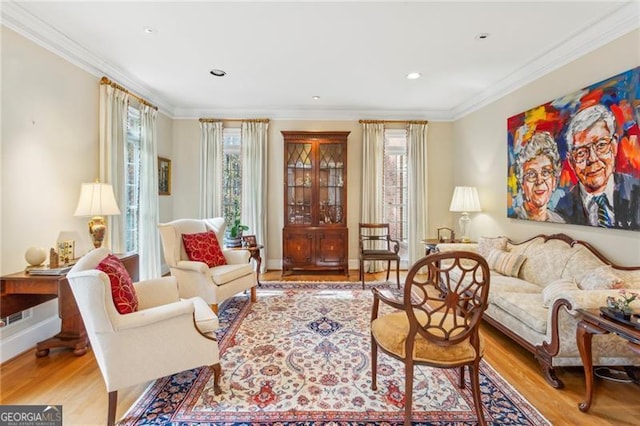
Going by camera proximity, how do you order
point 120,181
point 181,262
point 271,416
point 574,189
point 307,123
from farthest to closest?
point 307,123
point 120,181
point 181,262
point 574,189
point 271,416

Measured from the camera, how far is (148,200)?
4.40 metres

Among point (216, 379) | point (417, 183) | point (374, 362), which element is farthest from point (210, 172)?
point (374, 362)

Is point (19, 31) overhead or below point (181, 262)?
overhead

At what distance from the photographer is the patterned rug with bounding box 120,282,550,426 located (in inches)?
73.4

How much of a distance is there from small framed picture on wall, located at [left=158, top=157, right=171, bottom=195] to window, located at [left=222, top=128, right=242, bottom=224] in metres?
0.93

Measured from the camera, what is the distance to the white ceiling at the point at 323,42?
2.48 metres

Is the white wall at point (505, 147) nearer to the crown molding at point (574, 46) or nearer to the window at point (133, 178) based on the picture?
the crown molding at point (574, 46)

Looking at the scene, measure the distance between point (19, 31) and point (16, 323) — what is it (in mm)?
2446

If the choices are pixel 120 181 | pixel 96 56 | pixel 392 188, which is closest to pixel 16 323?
pixel 120 181

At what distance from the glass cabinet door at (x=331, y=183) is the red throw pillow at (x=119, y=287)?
11.4 ft

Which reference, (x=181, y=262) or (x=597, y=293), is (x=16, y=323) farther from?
(x=597, y=293)

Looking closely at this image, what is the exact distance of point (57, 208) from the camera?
117 inches

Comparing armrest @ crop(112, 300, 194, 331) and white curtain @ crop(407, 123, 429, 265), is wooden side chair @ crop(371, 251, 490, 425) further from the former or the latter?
white curtain @ crop(407, 123, 429, 265)

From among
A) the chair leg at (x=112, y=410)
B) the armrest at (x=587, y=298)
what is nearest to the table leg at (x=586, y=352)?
the armrest at (x=587, y=298)
